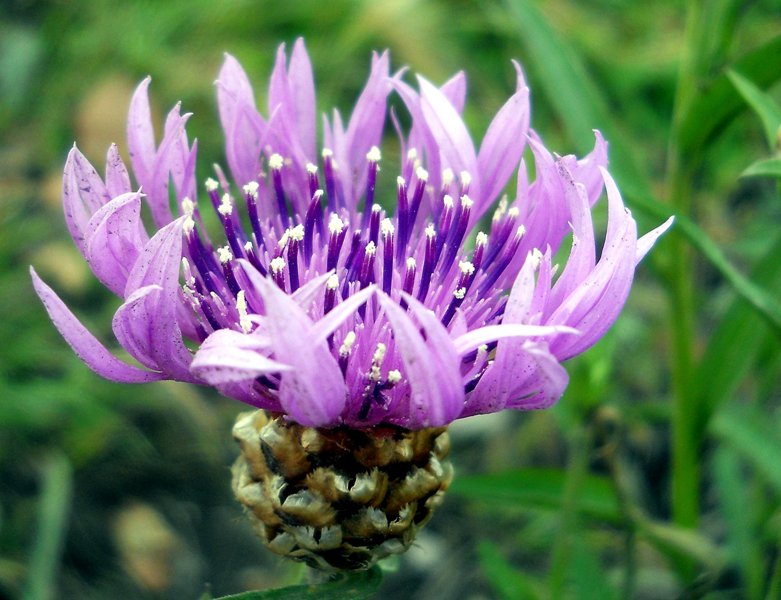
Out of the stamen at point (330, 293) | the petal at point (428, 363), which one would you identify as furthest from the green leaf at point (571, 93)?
the petal at point (428, 363)

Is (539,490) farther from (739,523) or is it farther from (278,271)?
(278,271)

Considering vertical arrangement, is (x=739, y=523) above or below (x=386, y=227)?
below

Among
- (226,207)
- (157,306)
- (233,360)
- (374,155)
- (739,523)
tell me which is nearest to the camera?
(233,360)

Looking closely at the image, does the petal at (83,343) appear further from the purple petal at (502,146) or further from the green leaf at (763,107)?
the green leaf at (763,107)

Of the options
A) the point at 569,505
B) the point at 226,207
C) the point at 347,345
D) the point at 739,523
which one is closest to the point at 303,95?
the point at 226,207

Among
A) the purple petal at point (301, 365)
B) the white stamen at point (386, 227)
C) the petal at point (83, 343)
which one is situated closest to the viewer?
the purple petal at point (301, 365)

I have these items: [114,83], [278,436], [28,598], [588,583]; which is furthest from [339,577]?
[114,83]
